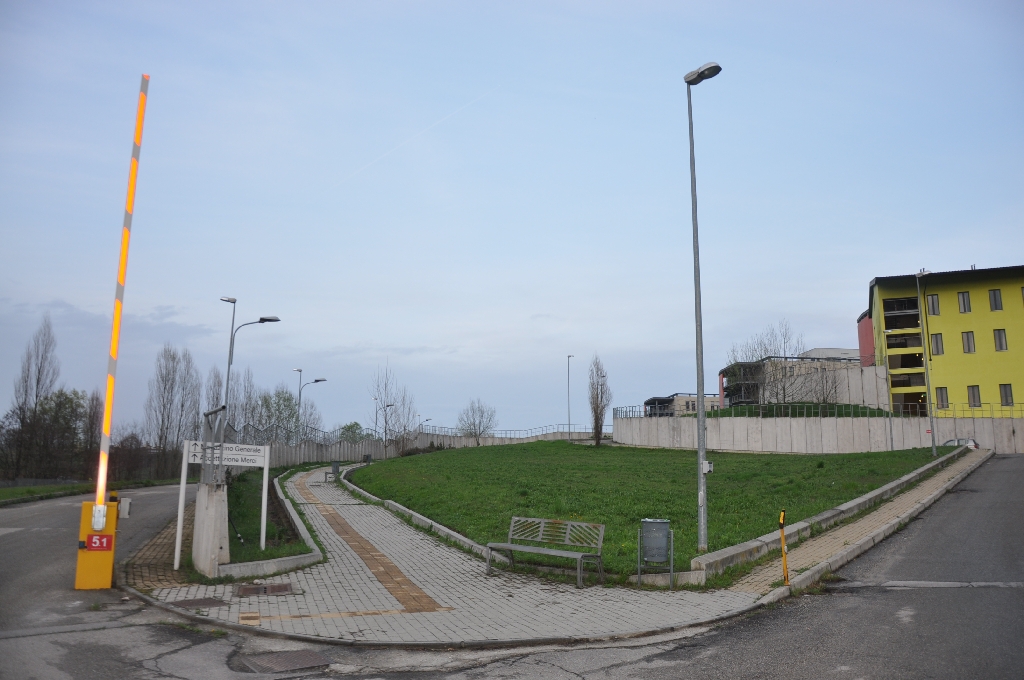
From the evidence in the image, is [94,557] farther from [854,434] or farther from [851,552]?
[854,434]

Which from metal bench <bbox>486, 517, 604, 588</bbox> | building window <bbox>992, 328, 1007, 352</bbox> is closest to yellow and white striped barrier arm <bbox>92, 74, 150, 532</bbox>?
metal bench <bbox>486, 517, 604, 588</bbox>

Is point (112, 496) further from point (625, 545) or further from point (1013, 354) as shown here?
point (1013, 354)

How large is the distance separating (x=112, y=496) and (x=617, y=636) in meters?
8.10

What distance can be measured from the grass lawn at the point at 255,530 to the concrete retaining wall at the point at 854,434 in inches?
1289

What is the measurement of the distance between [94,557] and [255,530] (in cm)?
525

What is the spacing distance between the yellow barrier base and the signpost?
1.26m

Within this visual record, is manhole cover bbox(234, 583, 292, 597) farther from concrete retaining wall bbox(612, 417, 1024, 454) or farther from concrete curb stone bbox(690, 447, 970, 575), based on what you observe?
concrete retaining wall bbox(612, 417, 1024, 454)

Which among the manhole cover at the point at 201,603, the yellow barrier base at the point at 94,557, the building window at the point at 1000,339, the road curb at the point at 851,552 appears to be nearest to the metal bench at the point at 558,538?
the road curb at the point at 851,552

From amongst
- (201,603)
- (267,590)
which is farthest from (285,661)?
(267,590)

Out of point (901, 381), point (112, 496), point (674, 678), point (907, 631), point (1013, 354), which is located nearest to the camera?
point (674, 678)

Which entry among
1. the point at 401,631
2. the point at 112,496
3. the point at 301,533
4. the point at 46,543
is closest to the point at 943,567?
the point at 401,631

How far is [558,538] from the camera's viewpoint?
12797 millimetres

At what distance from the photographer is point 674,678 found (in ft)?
22.5

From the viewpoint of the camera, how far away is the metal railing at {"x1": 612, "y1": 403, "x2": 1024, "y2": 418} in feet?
156
